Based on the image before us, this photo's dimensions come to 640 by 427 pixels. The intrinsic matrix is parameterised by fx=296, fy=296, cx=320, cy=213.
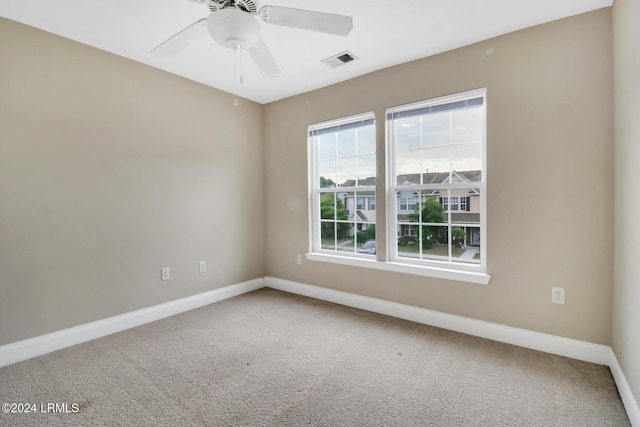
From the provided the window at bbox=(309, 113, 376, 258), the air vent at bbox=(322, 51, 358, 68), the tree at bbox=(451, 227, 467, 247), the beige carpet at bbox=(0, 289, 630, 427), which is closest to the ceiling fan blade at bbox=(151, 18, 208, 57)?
the air vent at bbox=(322, 51, 358, 68)

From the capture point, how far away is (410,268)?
9.21 ft

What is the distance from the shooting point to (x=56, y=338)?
2287mm

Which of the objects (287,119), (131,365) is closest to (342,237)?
(287,119)

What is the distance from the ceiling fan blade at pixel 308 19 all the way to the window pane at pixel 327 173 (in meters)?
2.00

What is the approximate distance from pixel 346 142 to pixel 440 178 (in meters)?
1.15

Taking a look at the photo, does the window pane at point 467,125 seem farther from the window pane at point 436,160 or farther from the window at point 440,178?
the window pane at point 436,160

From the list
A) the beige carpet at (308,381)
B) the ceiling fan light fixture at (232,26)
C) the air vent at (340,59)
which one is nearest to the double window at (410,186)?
the air vent at (340,59)

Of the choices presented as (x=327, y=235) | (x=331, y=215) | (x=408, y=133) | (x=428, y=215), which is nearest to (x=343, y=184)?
(x=331, y=215)

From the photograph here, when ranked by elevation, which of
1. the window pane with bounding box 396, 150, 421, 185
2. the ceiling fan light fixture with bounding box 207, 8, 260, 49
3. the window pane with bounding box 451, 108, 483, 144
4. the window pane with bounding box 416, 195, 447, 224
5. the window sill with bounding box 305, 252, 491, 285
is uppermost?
the ceiling fan light fixture with bounding box 207, 8, 260, 49

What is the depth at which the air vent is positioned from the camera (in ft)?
8.70

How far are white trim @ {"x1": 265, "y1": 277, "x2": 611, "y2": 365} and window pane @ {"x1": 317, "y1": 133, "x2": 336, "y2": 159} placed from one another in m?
1.58

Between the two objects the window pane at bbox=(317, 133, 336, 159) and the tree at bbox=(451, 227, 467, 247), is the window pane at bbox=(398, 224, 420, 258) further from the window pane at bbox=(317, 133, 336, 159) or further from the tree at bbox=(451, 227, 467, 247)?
the window pane at bbox=(317, 133, 336, 159)

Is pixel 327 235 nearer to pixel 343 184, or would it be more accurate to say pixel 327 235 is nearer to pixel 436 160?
pixel 343 184

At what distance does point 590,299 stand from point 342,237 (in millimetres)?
2167
